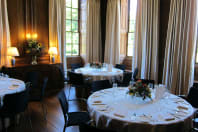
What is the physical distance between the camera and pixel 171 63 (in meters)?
4.91

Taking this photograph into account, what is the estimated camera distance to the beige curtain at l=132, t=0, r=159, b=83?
17.6ft

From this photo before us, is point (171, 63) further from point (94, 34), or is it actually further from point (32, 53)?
point (32, 53)

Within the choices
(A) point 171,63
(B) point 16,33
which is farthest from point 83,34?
(A) point 171,63

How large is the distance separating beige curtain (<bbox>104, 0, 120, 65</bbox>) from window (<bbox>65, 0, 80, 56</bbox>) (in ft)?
4.50

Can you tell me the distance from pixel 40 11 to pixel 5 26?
4.68ft

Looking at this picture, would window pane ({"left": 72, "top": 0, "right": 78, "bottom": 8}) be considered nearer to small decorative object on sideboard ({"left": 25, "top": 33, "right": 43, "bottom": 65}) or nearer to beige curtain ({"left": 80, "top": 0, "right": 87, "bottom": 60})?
beige curtain ({"left": 80, "top": 0, "right": 87, "bottom": 60})

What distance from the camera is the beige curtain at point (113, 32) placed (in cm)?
670

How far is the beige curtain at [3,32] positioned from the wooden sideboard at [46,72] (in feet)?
1.40

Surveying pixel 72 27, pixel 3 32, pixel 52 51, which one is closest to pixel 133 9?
pixel 72 27

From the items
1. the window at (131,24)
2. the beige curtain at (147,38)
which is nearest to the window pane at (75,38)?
the window at (131,24)

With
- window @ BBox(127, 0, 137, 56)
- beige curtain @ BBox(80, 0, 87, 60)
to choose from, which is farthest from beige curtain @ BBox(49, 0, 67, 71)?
window @ BBox(127, 0, 137, 56)

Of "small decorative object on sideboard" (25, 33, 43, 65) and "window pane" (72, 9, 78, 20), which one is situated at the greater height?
"window pane" (72, 9, 78, 20)

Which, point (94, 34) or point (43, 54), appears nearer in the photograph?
point (43, 54)

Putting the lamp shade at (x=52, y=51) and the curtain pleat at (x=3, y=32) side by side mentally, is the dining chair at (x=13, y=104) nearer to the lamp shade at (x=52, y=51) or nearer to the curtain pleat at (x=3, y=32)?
the curtain pleat at (x=3, y=32)
